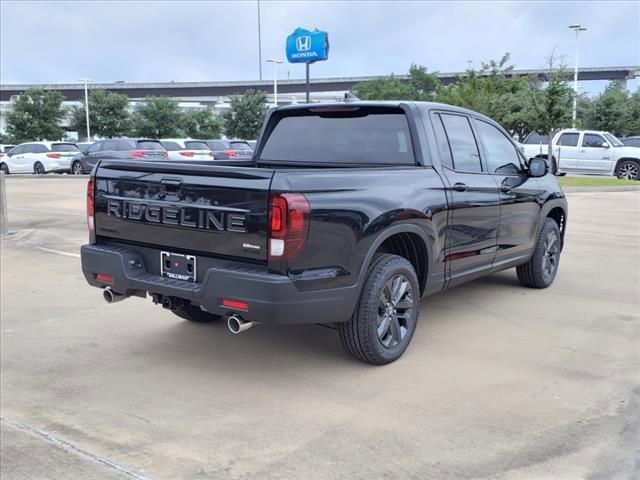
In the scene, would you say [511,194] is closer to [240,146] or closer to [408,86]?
[240,146]

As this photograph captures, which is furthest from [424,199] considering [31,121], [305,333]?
[31,121]

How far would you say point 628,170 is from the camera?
74.4ft

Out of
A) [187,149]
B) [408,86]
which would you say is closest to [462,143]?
[187,149]

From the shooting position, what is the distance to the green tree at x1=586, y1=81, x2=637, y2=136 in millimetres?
39844

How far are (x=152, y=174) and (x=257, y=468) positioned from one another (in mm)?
2090

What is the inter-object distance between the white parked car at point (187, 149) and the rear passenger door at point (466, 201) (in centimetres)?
Answer: 2134

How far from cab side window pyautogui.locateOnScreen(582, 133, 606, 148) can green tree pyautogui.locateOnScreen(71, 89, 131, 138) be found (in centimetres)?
4206

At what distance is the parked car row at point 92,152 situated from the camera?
26.3 meters

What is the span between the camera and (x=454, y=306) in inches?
249

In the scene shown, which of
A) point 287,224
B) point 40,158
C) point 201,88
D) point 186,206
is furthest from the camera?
point 201,88

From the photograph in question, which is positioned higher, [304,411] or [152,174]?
[152,174]

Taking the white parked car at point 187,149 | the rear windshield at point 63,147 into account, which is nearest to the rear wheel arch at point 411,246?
the white parked car at point 187,149

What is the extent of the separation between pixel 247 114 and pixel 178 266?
174 feet

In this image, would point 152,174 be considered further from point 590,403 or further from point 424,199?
point 590,403
